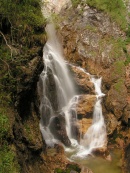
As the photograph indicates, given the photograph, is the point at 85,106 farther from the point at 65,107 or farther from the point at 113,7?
A: the point at 113,7

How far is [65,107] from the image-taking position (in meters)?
13.5

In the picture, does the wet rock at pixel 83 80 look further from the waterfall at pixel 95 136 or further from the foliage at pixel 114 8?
the foliage at pixel 114 8

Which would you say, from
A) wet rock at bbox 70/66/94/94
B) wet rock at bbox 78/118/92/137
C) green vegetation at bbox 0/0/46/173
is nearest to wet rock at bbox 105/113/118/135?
wet rock at bbox 78/118/92/137

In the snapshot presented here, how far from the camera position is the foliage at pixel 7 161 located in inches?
234

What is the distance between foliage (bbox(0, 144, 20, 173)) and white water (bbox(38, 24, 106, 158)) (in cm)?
587

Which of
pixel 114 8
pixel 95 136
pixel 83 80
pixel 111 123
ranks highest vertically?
pixel 114 8

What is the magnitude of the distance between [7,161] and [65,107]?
25.0 ft

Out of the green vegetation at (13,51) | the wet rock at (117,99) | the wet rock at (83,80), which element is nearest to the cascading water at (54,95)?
the wet rock at (83,80)

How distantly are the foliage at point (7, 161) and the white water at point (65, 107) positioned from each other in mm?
5870

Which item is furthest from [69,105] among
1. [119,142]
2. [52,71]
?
[119,142]

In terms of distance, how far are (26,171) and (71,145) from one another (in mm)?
5511

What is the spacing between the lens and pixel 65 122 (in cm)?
1320

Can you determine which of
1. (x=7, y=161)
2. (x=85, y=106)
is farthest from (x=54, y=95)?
(x=7, y=161)

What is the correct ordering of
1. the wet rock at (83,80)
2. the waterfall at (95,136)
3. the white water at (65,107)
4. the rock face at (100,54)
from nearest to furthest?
the waterfall at (95,136) → the white water at (65,107) → the rock face at (100,54) → the wet rock at (83,80)
